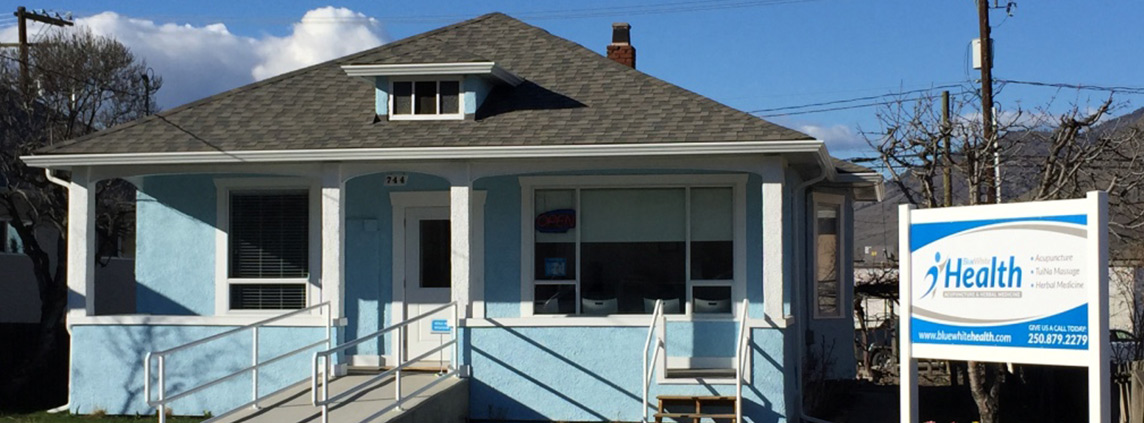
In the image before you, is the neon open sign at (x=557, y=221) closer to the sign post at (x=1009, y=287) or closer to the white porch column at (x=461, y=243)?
the white porch column at (x=461, y=243)

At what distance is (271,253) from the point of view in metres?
15.8

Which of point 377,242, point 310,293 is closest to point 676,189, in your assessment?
point 377,242

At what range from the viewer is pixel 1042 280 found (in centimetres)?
873

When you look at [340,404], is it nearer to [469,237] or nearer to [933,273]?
[469,237]

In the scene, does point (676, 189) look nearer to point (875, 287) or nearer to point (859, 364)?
point (875, 287)

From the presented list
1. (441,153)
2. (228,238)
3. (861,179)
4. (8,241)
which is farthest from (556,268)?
(8,241)

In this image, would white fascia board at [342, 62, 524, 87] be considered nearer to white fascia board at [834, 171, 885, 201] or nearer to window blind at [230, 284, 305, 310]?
window blind at [230, 284, 305, 310]

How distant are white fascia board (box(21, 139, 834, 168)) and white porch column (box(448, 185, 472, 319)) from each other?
0.45 metres

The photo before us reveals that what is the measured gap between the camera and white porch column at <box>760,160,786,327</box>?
1359cm

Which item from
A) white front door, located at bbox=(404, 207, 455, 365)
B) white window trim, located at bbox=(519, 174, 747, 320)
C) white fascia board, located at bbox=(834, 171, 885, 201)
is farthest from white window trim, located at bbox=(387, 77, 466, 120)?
white fascia board, located at bbox=(834, 171, 885, 201)

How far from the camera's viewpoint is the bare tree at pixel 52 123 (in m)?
21.0

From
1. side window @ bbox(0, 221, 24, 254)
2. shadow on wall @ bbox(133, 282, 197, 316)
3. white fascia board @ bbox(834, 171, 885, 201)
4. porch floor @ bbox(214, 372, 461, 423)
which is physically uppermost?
white fascia board @ bbox(834, 171, 885, 201)

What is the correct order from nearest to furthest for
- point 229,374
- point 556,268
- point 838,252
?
1. point 229,374
2. point 556,268
3. point 838,252

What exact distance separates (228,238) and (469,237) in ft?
11.2
